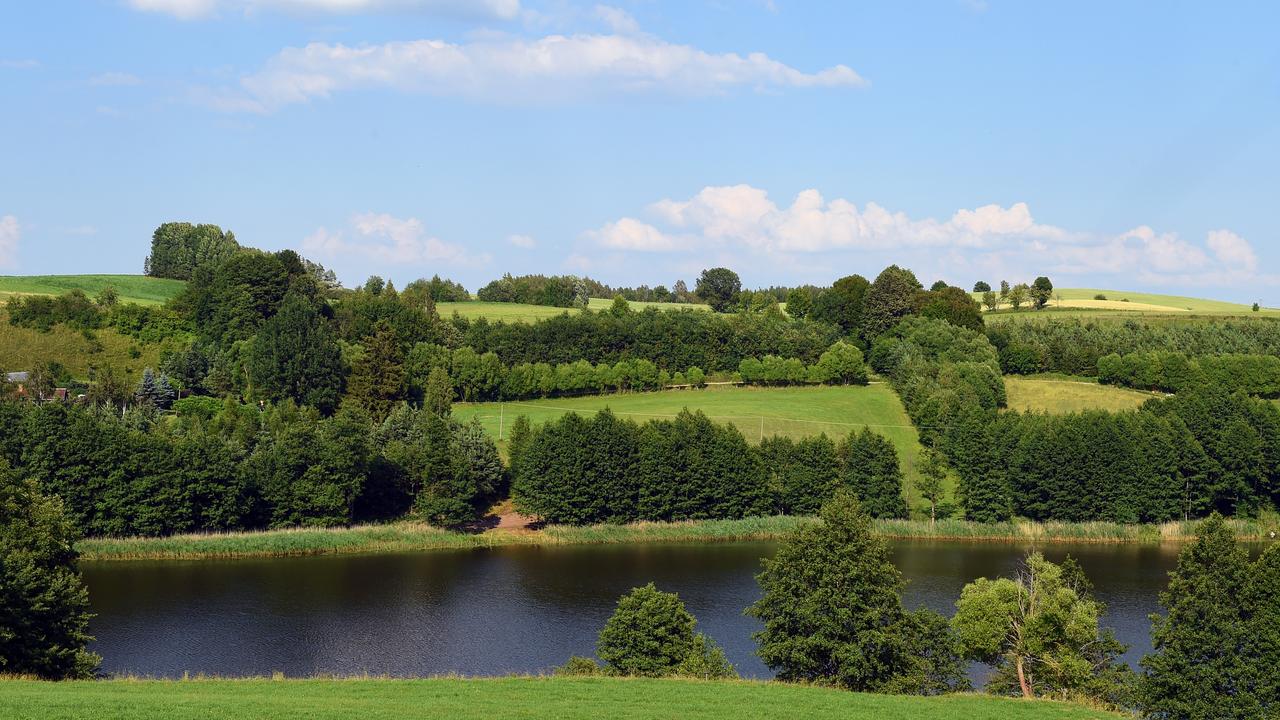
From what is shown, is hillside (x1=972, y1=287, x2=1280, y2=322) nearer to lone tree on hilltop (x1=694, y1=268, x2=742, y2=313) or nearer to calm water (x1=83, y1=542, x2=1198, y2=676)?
lone tree on hilltop (x1=694, y1=268, x2=742, y2=313)

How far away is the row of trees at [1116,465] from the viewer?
7350 centimetres

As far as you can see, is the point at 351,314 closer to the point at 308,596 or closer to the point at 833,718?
the point at 308,596

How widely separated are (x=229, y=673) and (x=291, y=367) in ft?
170

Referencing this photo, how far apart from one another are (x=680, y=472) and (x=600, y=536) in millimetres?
6967

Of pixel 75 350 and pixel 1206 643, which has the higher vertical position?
pixel 75 350

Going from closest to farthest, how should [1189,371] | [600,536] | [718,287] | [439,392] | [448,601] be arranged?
[448,601]
[600,536]
[439,392]
[1189,371]
[718,287]

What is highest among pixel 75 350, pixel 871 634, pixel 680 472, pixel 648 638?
pixel 75 350

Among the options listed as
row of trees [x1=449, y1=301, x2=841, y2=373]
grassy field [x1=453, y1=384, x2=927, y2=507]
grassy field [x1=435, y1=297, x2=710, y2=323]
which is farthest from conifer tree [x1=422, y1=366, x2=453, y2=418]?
grassy field [x1=435, y1=297, x2=710, y2=323]

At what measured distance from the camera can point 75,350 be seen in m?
95.1

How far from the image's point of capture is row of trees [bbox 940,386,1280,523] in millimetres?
73500

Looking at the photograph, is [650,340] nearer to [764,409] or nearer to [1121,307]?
[764,409]

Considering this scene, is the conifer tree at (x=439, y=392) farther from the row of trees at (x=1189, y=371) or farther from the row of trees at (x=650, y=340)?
the row of trees at (x=1189, y=371)

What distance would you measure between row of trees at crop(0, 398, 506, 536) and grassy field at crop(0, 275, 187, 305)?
4705cm

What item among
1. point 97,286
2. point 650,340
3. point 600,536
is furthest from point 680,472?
point 97,286
